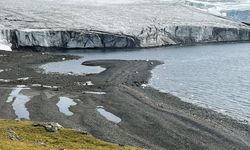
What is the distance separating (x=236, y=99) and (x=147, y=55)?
176ft

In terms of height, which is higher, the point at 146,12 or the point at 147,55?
the point at 146,12

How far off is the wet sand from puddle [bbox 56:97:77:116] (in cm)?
55

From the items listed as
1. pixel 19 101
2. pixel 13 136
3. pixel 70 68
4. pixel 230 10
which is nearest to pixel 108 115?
pixel 19 101

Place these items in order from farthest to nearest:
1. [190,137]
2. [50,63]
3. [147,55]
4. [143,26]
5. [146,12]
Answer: [146,12] < [143,26] < [147,55] < [50,63] < [190,137]

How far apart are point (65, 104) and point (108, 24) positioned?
253 ft

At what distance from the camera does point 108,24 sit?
126688mm

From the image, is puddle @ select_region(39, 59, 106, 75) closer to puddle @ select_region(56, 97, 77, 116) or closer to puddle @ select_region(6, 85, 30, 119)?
puddle @ select_region(6, 85, 30, 119)

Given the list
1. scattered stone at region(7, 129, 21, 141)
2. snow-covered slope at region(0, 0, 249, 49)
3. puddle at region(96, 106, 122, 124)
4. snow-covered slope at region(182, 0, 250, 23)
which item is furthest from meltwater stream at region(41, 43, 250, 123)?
snow-covered slope at region(182, 0, 250, 23)

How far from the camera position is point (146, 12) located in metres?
145

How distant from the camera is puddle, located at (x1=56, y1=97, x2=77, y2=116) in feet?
156

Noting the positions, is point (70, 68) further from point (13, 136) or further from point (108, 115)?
point (13, 136)

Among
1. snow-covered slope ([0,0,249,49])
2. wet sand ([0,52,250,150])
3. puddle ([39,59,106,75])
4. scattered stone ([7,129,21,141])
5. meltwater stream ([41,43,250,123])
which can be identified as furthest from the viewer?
snow-covered slope ([0,0,249,49])

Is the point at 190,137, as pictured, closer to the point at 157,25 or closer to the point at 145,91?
the point at 145,91

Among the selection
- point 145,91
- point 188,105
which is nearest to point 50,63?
point 145,91
